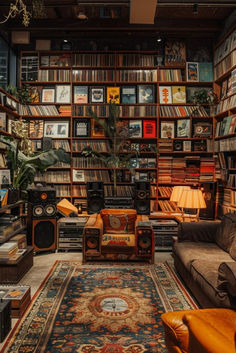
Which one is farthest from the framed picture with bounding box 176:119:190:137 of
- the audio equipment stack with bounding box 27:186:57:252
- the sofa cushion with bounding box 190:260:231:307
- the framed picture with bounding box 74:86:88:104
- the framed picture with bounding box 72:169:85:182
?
the sofa cushion with bounding box 190:260:231:307

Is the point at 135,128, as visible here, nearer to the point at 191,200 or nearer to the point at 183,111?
the point at 183,111

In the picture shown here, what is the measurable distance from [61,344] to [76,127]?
13.4ft

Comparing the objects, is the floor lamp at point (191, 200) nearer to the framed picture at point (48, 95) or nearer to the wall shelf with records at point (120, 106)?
the wall shelf with records at point (120, 106)

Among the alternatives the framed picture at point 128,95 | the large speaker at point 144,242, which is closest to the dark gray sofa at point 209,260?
the large speaker at point 144,242

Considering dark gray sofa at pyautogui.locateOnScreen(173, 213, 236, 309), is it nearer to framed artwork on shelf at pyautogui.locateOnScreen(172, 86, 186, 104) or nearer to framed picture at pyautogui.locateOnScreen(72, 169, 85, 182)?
framed picture at pyautogui.locateOnScreen(72, 169, 85, 182)

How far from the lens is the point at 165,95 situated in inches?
222

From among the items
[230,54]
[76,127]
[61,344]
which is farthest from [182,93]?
[61,344]

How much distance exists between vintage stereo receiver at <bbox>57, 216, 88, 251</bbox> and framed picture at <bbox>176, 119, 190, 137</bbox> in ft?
7.98

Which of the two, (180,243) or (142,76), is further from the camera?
(142,76)

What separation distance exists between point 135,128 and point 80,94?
3.87 feet

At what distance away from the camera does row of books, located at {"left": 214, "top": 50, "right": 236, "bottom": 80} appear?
4559 mm

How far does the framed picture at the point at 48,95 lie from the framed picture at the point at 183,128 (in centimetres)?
233

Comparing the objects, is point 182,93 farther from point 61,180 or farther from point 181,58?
point 61,180

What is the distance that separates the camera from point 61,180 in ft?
18.5
